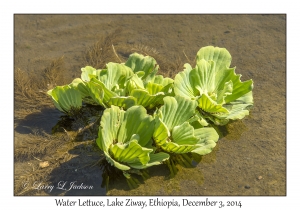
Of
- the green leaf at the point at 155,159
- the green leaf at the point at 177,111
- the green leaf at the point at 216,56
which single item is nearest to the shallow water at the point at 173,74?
the green leaf at the point at 155,159

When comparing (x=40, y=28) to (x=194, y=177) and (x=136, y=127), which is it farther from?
(x=194, y=177)

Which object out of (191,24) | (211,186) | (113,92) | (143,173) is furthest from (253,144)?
(191,24)

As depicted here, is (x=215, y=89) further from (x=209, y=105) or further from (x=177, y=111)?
(x=177, y=111)

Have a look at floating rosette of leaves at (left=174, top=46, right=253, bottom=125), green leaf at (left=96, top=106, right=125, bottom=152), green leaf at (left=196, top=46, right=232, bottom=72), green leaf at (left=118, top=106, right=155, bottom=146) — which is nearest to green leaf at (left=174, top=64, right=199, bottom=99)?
floating rosette of leaves at (left=174, top=46, right=253, bottom=125)

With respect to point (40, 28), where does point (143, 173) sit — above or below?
below

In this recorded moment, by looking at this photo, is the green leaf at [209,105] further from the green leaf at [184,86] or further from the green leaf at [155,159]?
the green leaf at [155,159]
